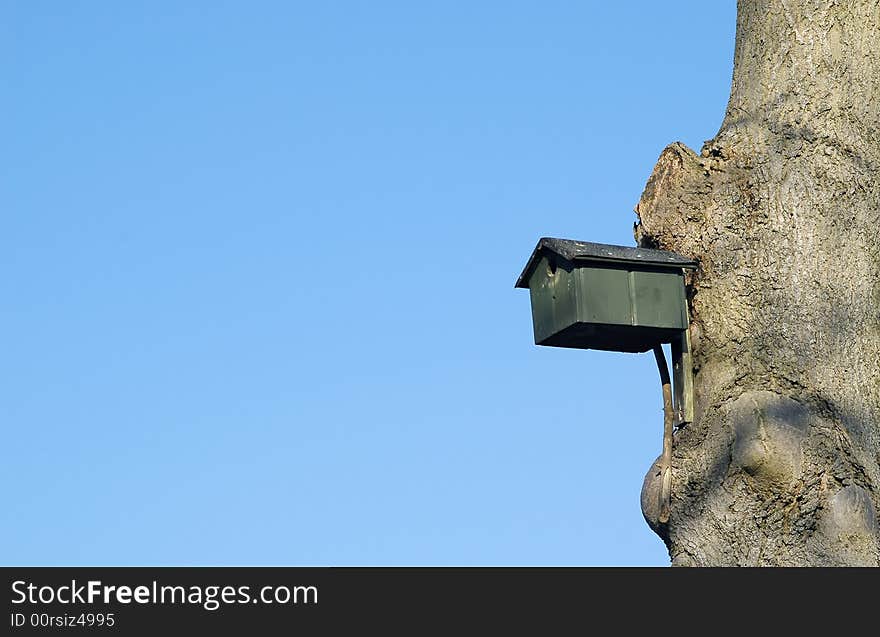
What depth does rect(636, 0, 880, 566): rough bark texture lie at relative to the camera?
17.9 feet

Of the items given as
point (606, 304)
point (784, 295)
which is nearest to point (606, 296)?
point (606, 304)

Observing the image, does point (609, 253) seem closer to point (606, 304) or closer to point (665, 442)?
point (606, 304)

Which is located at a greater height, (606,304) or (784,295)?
(606,304)

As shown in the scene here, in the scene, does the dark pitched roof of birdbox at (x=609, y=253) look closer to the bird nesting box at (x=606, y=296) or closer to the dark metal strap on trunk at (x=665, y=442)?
the bird nesting box at (x=606, y=296)

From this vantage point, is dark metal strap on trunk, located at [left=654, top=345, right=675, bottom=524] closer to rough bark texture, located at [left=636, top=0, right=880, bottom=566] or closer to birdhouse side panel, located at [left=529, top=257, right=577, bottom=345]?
rough bark texture, located at [left=636, top=0, right=880, bottom=566]

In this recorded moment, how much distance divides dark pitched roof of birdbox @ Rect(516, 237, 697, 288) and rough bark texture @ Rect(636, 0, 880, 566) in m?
0.06

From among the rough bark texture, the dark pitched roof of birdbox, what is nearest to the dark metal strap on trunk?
the rough bark texture

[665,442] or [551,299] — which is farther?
[551,299]

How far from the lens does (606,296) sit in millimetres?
6121

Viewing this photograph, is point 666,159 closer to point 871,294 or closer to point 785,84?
point 785,84

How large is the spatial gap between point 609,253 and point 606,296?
0.16 meters

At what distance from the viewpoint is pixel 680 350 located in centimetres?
588

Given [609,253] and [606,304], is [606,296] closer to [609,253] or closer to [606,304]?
[606,304]
